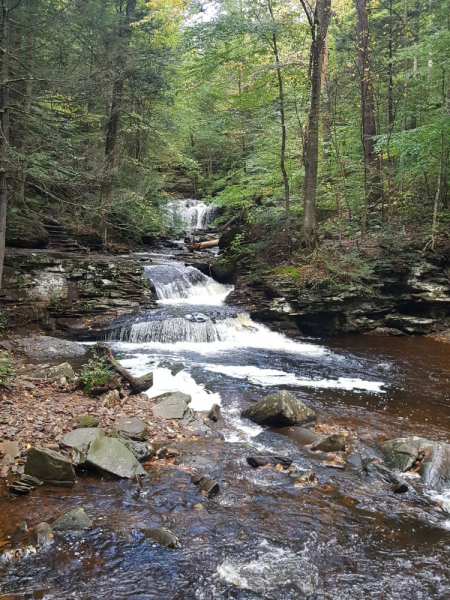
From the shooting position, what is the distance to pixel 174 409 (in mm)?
6613

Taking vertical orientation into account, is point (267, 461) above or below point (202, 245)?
below

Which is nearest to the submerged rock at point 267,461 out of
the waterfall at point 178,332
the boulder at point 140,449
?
the boulder at point 140,449

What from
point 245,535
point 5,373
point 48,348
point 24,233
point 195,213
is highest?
point 195,213

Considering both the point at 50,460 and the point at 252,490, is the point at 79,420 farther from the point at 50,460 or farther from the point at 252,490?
the point at 252,490

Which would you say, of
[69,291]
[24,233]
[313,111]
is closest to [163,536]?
[69,291]

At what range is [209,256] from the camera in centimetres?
1848

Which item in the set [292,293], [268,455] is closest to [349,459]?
[268,455]

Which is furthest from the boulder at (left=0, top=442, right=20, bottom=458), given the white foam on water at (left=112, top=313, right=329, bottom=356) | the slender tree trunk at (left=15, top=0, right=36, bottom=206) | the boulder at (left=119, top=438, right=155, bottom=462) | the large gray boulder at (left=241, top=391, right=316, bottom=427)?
the white foam on water at (left=112, top=313, right=329, bottom=356)

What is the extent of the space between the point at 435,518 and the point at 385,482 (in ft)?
2.39

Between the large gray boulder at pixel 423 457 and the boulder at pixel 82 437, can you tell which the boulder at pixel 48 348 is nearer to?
the boulder at pixel 82 437

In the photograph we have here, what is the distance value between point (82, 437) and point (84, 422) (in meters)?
0.47

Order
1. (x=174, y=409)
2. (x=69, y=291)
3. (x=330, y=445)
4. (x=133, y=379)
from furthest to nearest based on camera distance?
1. (x=69, y=291)
2. (x=133, y=379)
3. (x=174, y=409)
4. (x=330, y=445)

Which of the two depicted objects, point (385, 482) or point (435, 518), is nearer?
point (435, 518)

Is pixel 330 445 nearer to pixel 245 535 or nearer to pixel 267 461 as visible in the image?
pixel 267 461
